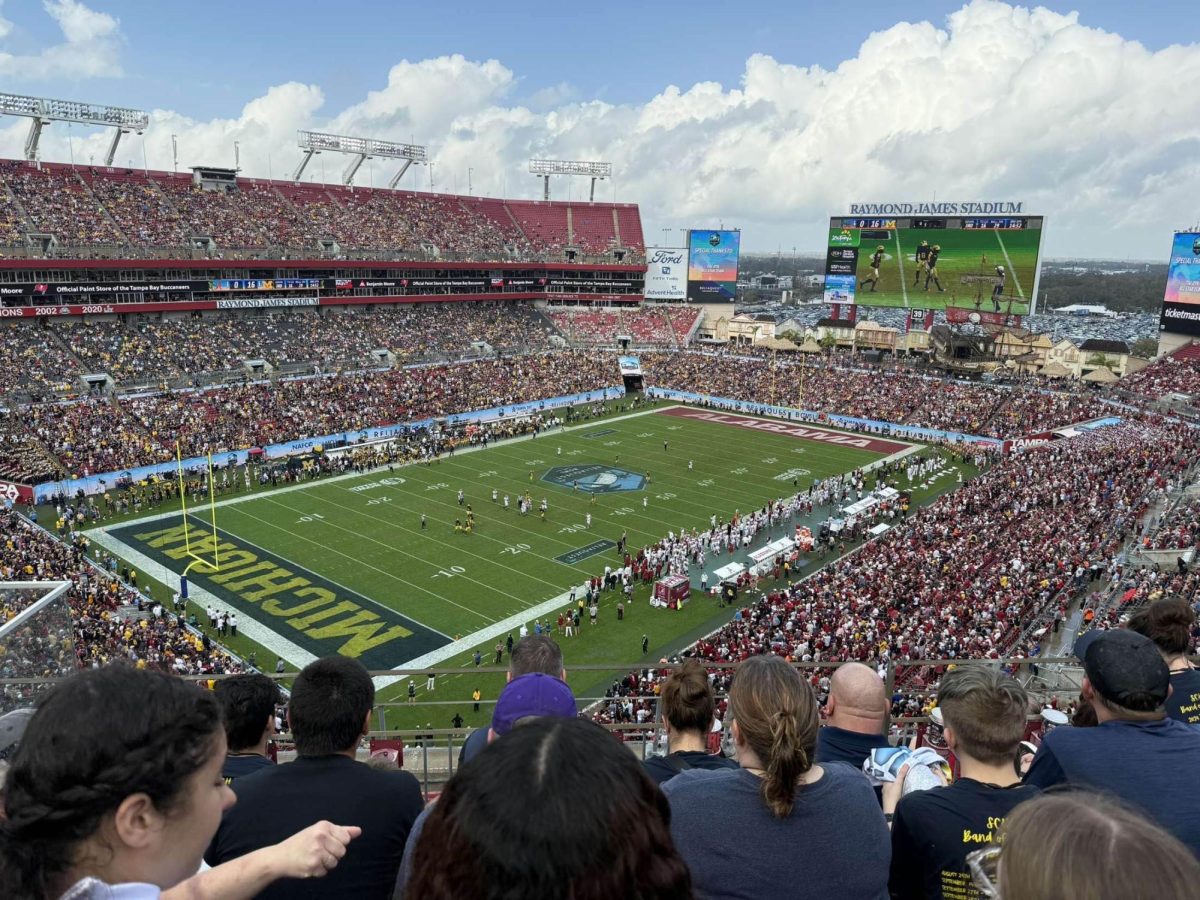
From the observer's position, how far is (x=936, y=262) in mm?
53469

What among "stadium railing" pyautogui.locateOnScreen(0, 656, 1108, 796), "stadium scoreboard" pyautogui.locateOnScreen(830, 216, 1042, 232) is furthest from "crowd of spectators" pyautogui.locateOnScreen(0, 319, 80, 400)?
"stadium scoreboard" pyautogui.locateOnScreen(830, 216, 1042, 232)

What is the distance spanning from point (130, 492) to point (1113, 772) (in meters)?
32.9

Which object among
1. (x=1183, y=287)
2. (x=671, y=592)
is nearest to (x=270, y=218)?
(x=671, y=592)

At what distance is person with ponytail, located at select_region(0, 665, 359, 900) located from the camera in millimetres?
1766

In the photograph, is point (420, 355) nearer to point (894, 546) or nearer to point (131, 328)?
point (131, 328)

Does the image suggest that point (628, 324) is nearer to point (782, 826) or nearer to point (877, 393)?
point (877, 393)

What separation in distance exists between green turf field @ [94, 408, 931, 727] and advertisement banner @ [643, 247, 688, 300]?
35.0 metres

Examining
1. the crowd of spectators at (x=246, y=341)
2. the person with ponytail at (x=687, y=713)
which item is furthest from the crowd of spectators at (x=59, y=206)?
the person with ponytail at (x=687, y=713)

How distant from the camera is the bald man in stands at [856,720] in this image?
12.3 feet

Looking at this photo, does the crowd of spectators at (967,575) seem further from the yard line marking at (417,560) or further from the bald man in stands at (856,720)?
the bald man in stands at (856,720)

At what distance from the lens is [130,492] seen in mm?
29859

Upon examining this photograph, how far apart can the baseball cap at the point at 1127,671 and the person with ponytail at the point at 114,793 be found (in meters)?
3.27

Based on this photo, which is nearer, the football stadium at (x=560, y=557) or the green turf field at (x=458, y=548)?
the football stadium at (x=560, y=557)

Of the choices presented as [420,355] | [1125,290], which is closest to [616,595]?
[420,355]
